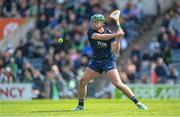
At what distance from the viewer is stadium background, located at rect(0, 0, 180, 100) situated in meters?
31.8

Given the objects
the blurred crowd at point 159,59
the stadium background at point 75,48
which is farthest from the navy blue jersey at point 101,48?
the blurred crowd at point 159,59

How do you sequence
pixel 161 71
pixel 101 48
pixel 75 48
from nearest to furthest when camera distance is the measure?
pixel 101 48 → pixel 161 71 → pixel 75 48

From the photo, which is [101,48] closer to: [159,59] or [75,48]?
[159,59]

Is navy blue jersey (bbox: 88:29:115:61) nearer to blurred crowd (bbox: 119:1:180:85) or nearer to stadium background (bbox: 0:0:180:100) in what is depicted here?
stadium background (bbox: 0:0:180:100)

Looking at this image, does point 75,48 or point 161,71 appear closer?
point 161,71

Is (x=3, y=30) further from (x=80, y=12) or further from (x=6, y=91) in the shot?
(x=6, y=91)

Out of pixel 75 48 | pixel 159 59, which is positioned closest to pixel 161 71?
pixel 159 59

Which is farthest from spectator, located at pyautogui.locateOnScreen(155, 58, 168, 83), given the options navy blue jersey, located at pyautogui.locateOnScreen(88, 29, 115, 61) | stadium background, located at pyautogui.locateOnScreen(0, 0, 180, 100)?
navy blue jersey, located at pyautogui.locateOnScreen(88, 29, 115, 61)

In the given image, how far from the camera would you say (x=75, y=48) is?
118ft

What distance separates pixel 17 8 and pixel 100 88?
10078 millimetres

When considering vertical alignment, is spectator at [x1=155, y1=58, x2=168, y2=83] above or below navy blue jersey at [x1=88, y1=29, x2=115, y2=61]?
below

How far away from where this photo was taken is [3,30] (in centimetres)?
3944

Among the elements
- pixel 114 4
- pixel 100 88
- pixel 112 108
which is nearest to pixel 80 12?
pixel 114 4

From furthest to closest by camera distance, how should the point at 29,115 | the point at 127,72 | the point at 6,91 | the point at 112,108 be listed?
1. the point at 127,72
2. the point at 6,91
3. the point at 112,108
4. the point at 29,115
